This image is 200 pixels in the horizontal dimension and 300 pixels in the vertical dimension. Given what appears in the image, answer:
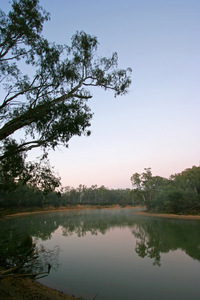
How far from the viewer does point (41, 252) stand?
916 cm

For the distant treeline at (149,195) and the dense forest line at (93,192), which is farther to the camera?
the distant treeline at (149,195)

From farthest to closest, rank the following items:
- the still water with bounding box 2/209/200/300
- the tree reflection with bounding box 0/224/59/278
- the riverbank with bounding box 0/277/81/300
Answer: the still water with bounding box 2/209/200/300, the tree reflection with bounding box 0/224/59/278, the riverbank with bounding box 0/277/81/300

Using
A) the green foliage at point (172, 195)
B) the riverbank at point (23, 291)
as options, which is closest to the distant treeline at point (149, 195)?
the green foliage at point (172, 195)

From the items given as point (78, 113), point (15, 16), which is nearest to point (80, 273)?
point (78, 113)

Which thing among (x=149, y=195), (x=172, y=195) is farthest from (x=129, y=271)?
(x=149, y=195)

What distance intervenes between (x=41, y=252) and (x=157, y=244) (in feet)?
20.1

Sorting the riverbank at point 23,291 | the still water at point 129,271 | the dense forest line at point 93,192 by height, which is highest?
the dense forest line at point 93,192

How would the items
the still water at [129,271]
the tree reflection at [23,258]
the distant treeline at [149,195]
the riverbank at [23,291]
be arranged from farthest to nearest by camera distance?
the distant treeline at [149,195] < the still water at [129,271] < the tree reflection at [23,258] < the riverbank at [23,291]

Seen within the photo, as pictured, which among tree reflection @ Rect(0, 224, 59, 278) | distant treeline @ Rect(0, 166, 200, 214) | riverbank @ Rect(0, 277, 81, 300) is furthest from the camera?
distant treeline @ Rect(0, 166, 200, 214)

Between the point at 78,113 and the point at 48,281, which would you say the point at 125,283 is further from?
the point at 78,113

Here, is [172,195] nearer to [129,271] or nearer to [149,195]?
[149,195]

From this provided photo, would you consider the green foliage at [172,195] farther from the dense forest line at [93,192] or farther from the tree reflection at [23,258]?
the tree reflection at [23,258]

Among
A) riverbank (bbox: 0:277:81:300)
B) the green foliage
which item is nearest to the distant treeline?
the green foliage

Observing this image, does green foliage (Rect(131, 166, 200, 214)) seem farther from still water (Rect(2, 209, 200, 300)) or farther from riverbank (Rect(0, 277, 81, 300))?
riverbank (Rect(0, 277, 81, 300))
